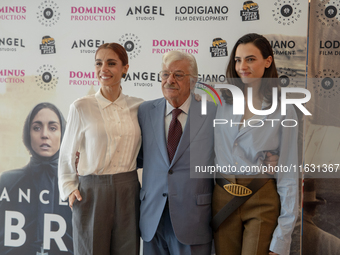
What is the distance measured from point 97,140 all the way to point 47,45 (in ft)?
5.38

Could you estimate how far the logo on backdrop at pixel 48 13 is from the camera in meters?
3.21

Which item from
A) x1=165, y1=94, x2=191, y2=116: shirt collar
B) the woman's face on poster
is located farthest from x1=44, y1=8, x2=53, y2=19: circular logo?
x1=165, y1=94, x2=191, y2=116: shirt collar

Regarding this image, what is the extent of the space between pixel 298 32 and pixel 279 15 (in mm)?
231

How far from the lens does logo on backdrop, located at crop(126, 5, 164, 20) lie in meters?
3.02

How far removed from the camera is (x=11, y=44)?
3311mm

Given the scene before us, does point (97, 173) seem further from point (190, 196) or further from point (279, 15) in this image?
point (279, 15)

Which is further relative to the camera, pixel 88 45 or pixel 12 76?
pixel 12 76

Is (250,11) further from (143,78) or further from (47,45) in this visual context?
(47,45)

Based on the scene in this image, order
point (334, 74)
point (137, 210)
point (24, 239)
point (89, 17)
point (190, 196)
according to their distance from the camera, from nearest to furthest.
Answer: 1. point (190, 196)
2. point (137, 210)
3. point (334, 74)
4. point (89, 17)
5. point (24, 239)

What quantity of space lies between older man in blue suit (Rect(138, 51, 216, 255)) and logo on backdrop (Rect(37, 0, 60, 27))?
169 cm

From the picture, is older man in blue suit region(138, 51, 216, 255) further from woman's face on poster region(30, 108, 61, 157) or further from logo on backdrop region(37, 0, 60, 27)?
logo on backdrop region(37, 0, 60, 27)

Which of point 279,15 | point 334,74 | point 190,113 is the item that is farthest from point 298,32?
point 190,113

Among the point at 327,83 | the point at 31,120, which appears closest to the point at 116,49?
the point at 31,120

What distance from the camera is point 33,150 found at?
10.8 feet
